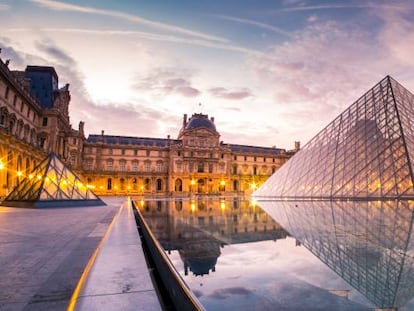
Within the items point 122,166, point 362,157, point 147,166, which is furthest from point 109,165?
point 362,157

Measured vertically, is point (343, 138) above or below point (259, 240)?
above

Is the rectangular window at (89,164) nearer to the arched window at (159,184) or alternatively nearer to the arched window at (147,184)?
the arched window at (147,184)

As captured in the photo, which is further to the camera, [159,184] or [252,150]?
[252,150]

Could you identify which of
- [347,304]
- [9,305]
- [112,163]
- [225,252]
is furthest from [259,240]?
[112,163]

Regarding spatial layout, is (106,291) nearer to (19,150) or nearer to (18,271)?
(18,271)

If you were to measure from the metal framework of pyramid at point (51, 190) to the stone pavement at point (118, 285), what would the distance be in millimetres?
18358

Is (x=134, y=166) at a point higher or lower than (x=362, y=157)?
higher

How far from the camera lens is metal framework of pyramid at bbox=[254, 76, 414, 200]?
27047 mm

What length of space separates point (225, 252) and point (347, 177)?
26.5 meters

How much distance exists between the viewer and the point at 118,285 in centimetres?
342

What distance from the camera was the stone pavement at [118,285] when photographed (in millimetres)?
2891

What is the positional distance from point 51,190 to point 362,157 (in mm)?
28699

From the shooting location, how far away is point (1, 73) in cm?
2706

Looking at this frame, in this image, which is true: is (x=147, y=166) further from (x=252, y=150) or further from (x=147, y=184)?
(x=252, y=150)
